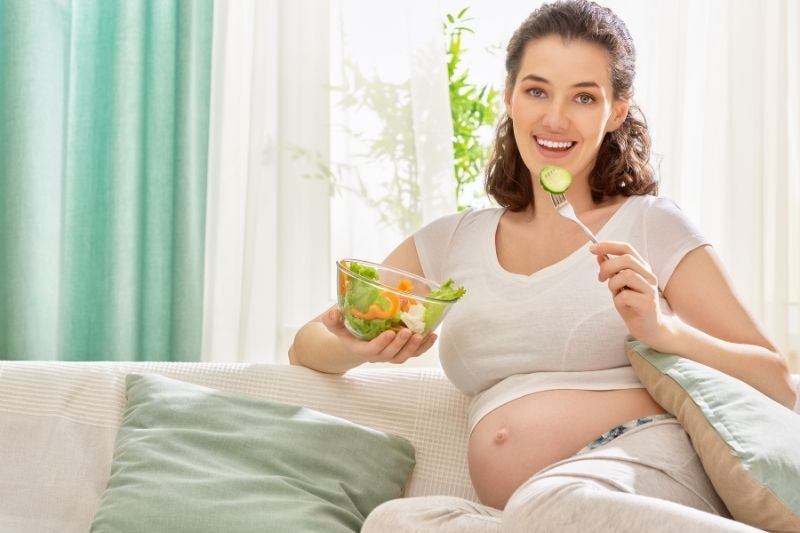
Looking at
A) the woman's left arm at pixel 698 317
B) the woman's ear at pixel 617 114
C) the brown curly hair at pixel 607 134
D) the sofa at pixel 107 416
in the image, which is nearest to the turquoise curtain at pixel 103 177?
the sofa at pixel 107 416

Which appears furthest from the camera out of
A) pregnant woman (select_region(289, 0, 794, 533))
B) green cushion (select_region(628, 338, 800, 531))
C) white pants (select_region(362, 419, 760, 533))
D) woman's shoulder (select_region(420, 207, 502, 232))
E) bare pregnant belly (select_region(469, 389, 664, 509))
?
woman's shoulder (select_region(420, 207, 502, 232))

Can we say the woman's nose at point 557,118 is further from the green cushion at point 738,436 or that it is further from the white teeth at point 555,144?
the green cushion at point 738,436

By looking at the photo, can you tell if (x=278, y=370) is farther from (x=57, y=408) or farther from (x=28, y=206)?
(x=28, y=206)

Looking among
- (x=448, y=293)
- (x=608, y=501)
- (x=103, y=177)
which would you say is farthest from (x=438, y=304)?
(x=103, y=177)

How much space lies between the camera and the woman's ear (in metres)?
1.83

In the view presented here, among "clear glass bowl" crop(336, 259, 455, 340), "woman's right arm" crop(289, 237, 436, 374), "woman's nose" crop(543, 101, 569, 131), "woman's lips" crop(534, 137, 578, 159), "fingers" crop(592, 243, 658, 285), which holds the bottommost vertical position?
"woman's right arm" crop(289, 237, 436, 374)

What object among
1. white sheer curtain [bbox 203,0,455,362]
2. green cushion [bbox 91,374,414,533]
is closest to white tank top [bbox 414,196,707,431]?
green cushion [bbox 91,374,414,533]

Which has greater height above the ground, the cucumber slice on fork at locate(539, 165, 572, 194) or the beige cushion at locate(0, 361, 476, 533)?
the cucumber slice on fork at locate(539, 165, 572, 194)

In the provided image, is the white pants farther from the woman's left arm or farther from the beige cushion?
the beige cushion

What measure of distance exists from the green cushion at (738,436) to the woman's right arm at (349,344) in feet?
1.28

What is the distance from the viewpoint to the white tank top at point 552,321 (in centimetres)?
167

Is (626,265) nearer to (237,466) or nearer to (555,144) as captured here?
(555,144)

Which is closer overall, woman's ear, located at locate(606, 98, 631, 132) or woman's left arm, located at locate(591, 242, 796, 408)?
woman's left arm, located at locate(591, 242, 796, 408)

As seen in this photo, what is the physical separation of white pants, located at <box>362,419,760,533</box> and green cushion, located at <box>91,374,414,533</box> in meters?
0.30
